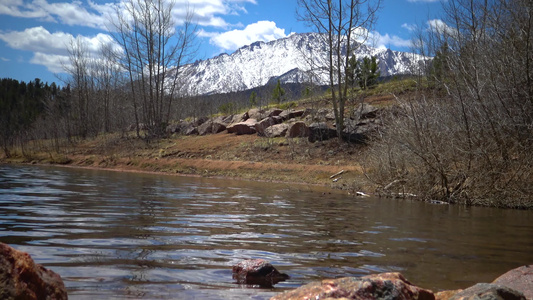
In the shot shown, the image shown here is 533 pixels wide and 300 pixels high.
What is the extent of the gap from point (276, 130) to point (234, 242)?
82.2ft

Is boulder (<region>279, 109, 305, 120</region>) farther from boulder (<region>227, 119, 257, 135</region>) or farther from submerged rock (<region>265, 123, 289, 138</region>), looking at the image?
submerged rock (<region>265, 123, 289, 138</region>)

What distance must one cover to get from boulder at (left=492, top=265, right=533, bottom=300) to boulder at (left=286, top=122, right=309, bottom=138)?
2452 cm

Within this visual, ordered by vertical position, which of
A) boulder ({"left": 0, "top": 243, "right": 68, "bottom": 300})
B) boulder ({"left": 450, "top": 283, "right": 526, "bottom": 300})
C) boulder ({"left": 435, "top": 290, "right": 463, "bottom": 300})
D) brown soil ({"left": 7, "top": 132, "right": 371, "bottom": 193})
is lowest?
boulder ({"left": 435, "top": 290, "right": 463, "bottom": 300})

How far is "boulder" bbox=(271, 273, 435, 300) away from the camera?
3.40 m

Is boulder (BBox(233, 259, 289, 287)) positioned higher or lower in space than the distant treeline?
lower

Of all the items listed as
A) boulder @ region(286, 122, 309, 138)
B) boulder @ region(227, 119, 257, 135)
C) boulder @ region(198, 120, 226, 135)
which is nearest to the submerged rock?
boulder @ region(286, 122, 309, 138)

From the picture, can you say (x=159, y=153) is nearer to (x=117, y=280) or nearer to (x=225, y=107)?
(x=117, y=280)

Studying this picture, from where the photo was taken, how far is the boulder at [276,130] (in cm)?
3133

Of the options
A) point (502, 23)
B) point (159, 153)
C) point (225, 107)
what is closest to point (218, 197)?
point (502, 23)

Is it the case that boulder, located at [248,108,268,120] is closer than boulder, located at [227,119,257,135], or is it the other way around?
boulder, located at [227,119,257,135]

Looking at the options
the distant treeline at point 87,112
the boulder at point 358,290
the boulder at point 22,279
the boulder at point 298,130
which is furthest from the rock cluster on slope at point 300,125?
the boulder at point 22,279

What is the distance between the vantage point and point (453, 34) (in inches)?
658

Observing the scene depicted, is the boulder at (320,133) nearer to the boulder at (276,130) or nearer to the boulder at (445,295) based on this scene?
the boulder at (276,130)

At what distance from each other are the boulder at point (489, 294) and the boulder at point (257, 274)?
180 cm
